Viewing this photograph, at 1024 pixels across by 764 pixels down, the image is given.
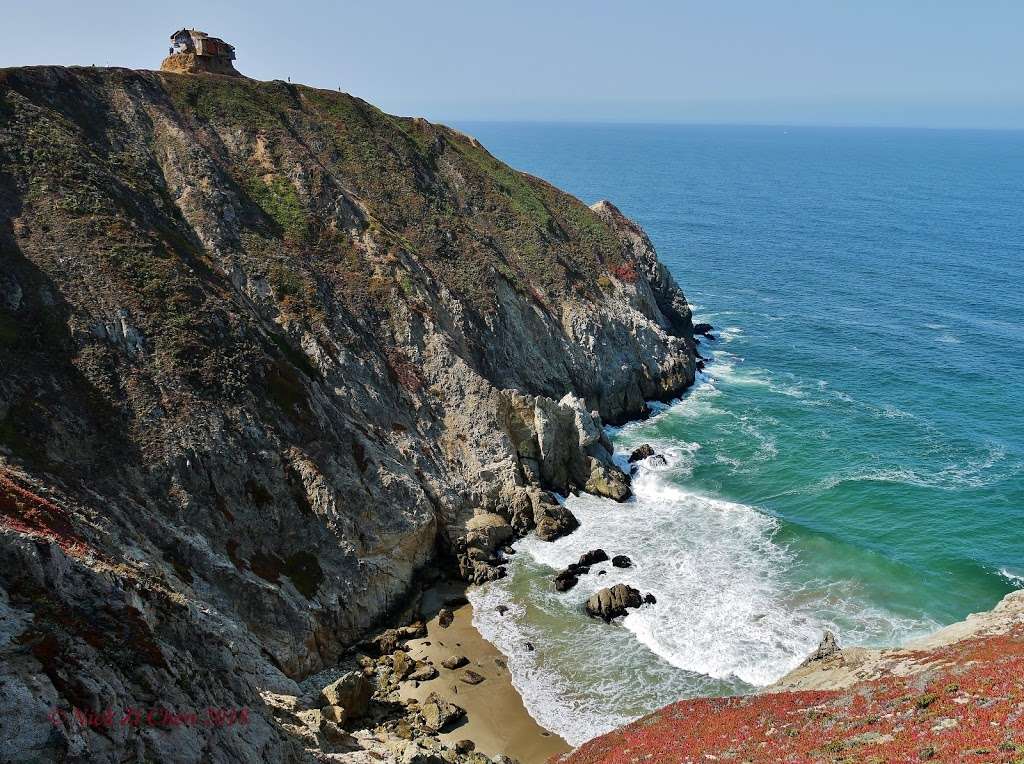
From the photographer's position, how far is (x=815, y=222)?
554ft

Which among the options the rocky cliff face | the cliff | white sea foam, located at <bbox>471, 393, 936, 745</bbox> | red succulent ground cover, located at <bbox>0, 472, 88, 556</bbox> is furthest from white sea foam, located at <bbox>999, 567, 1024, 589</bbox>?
red succulent ground cover, located at <bbox>0, 472, 88, 556</bbox>

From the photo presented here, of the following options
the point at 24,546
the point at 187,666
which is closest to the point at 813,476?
the point at 187,666

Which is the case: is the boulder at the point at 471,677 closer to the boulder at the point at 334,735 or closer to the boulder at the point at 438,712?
the boulder at the point at 438,712

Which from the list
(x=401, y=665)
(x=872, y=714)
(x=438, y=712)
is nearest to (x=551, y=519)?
(x=401, y=665)

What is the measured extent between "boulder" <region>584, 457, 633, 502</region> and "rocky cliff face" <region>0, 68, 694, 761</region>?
23cm

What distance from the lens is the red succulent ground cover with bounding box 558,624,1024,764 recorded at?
2166cm

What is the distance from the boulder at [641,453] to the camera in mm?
62219

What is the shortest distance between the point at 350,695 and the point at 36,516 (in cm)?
1592

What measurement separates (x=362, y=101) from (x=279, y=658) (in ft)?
216

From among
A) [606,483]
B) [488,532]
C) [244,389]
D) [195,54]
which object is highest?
[195,54]

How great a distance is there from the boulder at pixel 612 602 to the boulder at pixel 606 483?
497 inches

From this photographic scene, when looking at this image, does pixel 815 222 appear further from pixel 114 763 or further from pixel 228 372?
pixel 114 763

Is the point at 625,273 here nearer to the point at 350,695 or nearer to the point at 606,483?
the point at 606,483

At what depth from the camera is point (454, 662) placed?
126 feet
